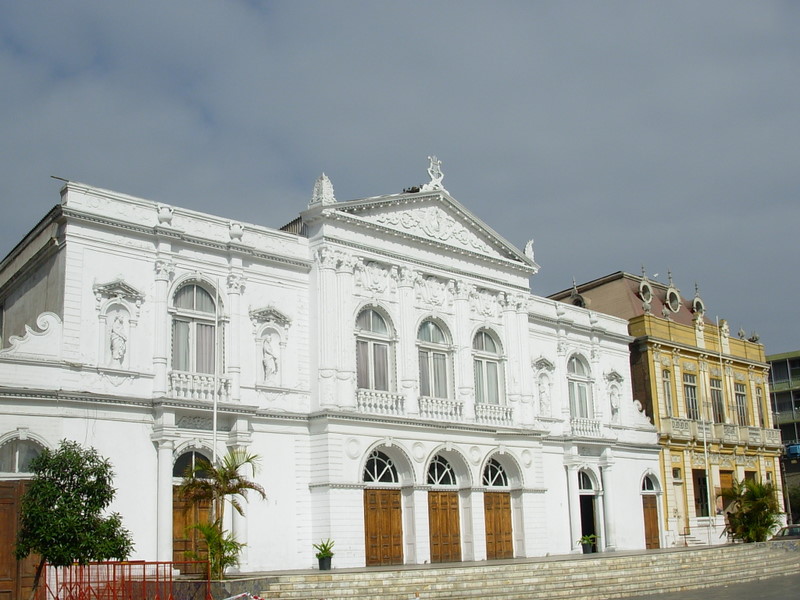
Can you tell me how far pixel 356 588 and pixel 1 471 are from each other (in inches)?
348

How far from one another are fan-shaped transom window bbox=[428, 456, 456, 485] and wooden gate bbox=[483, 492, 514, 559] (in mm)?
1564

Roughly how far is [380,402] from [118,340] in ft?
28.7

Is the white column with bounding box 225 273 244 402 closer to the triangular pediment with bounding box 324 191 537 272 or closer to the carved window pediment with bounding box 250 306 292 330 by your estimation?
the carved window pediment with bounding box 250 306 292 330

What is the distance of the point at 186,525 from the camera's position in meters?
26.1

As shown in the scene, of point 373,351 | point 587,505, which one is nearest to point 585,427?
point 587,505

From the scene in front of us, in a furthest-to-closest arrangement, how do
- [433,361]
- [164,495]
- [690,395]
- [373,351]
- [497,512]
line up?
[690,395] < [497,512] < [433,361] < [373,351] < [164,495]

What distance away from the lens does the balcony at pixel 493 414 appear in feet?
111

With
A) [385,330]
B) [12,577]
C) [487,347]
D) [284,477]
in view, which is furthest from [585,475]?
[12,577]

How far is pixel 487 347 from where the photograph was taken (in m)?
35.3

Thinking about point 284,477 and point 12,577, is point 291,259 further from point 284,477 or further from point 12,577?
point 12,577

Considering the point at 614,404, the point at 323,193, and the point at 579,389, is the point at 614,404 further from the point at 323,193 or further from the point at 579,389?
the point at 323,193

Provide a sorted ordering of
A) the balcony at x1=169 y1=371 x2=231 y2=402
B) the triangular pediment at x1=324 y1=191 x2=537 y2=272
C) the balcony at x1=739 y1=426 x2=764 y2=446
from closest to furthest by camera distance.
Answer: the balcony at x1=169 y1=371 x2=231 y2=402, the triangular pediment at x1=324 y1=191 x2=537 y2=272, the balcony at x1=739 y1=426 x2=764 y2=446

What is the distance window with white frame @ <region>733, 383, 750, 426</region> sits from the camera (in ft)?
162

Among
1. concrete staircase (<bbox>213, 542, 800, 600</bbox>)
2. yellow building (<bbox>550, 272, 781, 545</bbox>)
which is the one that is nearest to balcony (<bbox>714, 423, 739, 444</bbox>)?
yellow building (<bbox>550, 272, 781, 545</bbox>)
